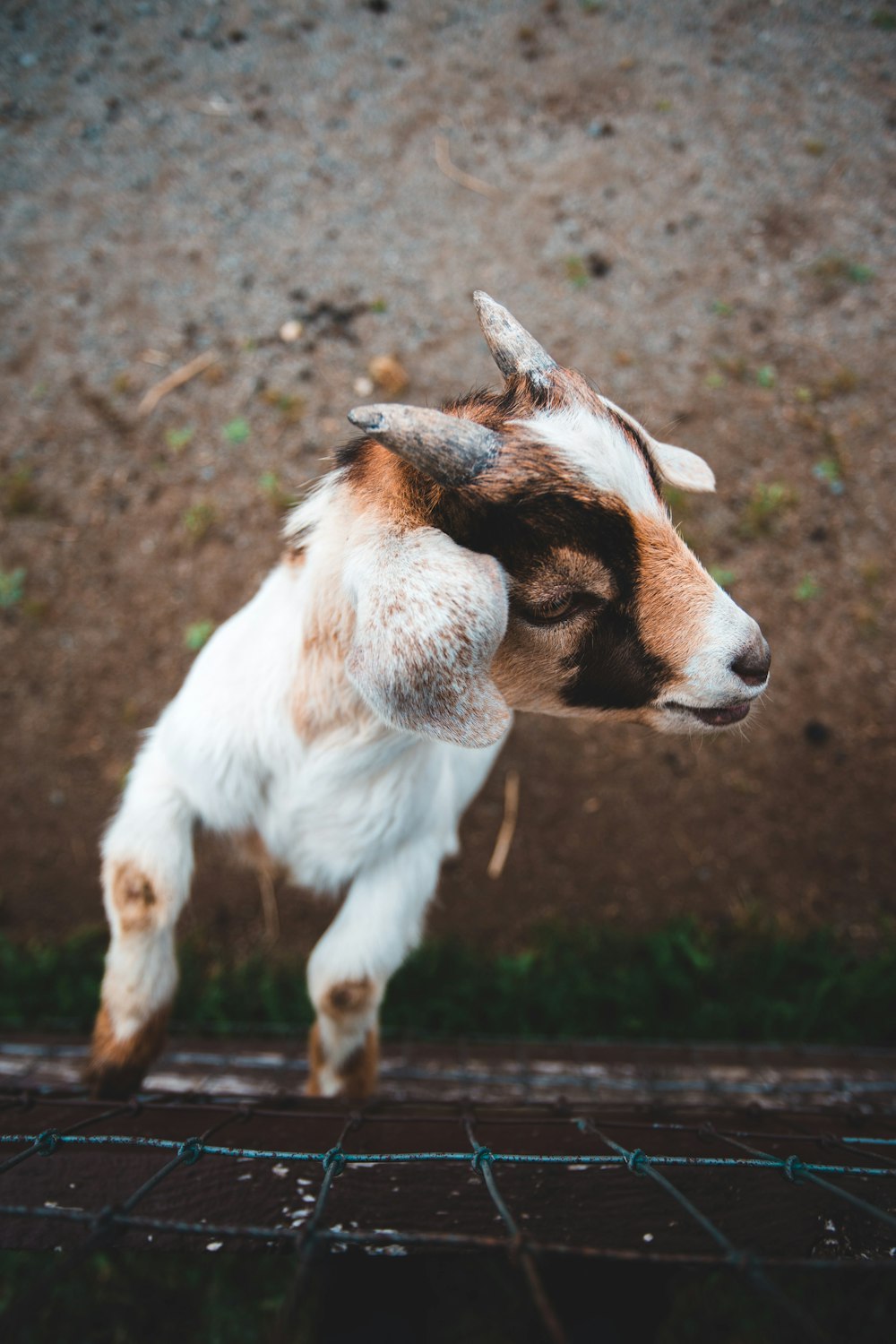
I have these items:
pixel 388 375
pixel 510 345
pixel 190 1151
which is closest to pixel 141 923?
pixel 190 1151

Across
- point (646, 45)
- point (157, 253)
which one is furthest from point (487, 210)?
point (157, 253)

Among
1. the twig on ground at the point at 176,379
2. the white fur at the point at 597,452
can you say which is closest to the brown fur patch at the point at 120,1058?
the white fur at the point at 597,452

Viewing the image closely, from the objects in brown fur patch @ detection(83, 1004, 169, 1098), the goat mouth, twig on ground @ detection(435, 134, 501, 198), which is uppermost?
twig on ground @ detection(435, 134, 501, 198)

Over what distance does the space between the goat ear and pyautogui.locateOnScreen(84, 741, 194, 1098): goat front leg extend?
57.8 inches

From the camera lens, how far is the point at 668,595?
59.1 inches

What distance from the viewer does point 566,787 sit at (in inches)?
132

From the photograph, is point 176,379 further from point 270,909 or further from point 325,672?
point 325,672

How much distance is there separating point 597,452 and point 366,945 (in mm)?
1390

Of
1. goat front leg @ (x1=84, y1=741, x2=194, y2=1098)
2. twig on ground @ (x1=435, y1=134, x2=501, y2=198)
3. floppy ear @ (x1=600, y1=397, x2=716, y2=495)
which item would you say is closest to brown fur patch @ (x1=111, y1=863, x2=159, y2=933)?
goat front leg @ (x1=84, y1=741, x2=194, y2=1098)

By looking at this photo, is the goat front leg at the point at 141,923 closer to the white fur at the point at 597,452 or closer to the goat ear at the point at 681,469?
the white fur at the point at 597,452

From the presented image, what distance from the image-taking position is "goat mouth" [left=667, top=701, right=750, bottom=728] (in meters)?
1.65

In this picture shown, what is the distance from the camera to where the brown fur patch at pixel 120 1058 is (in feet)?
6.65

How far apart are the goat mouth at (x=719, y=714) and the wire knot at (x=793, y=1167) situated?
31.6 inches

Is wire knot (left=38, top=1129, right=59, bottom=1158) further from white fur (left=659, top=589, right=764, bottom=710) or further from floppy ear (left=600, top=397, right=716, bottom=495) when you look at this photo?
floppy ear (left=600, top=397, right=716, bottom=495)
